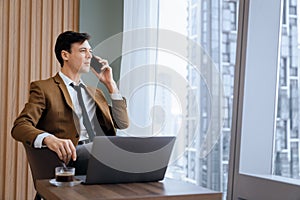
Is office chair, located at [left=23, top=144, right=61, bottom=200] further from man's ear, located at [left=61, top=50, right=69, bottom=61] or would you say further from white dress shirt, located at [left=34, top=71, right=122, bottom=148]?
man's ear, located at [left=61, top=50, right=69, bottom=61]

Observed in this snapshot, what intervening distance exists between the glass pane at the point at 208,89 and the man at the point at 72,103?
0.55m

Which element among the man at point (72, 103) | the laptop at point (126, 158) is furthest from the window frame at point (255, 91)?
the laptop at point (126, 158)

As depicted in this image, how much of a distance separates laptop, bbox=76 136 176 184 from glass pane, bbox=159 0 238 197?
3.41 ft

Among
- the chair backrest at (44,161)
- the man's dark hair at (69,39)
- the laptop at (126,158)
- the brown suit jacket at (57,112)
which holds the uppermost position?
the man's dark hair at (69,39)

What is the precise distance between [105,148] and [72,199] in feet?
0.88

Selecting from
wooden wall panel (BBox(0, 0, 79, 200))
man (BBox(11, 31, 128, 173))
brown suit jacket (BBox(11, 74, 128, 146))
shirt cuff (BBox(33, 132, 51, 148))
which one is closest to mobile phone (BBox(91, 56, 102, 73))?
man (BBox(11, 31, 128, 173))

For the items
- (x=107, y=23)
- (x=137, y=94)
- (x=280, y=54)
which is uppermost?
(x=107, y=23)

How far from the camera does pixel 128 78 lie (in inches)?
148

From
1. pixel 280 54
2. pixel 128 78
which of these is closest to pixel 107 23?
pixel 128 78

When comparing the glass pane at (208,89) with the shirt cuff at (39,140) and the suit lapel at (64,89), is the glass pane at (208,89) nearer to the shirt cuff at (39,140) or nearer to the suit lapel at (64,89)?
the suit lapel at (64,89)

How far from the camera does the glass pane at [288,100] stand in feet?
Result: 7.72

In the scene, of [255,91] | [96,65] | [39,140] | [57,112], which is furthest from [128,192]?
[96,65]

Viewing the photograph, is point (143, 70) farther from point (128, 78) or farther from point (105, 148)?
point (105, 148)

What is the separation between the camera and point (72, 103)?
257 centimetres
